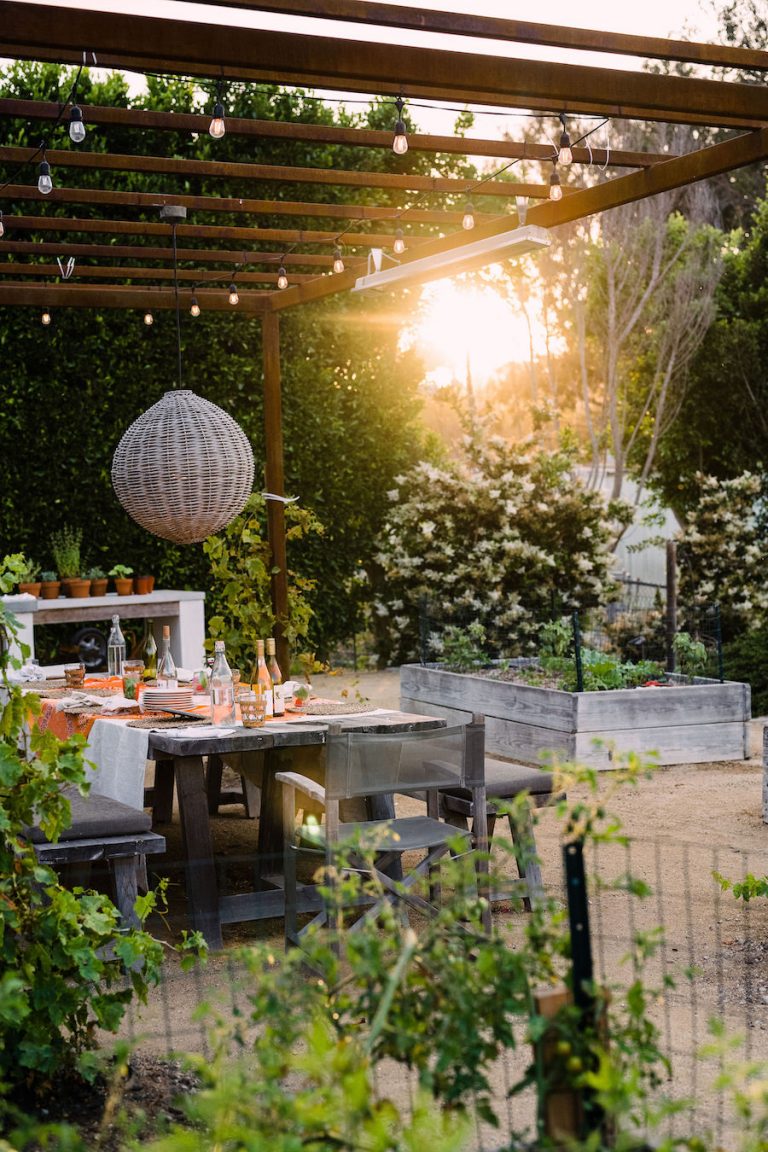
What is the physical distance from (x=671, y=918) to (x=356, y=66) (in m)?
2.94

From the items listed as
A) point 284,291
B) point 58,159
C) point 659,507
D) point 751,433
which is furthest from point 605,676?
point 659,507

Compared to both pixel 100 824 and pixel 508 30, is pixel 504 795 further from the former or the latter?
pixel 508 30

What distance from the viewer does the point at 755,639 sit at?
10.5 metres

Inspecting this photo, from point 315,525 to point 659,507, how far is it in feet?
29.4

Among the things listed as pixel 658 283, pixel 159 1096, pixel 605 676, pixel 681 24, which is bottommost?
pixel 159 1096

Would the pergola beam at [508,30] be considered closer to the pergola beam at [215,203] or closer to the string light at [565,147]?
the string light at [565,147]

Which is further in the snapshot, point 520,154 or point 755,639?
point 755,639

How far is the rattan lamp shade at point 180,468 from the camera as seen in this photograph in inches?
195

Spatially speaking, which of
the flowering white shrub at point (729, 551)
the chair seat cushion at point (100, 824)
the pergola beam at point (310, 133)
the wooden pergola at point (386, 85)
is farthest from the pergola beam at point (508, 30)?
the flowering white shrub at point (729, 551)

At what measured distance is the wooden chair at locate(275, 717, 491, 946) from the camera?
3.68m

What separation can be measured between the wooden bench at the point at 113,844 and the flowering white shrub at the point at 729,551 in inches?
310

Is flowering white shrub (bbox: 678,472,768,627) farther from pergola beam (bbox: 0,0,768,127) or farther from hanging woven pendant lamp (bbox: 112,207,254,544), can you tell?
pergola beam (bbox: 0,0,768,127)

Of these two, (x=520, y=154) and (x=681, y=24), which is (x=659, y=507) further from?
(x=520, y=154)

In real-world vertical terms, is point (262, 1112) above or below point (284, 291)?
below
